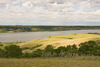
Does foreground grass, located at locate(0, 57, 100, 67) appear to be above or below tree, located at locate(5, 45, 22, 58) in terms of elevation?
above

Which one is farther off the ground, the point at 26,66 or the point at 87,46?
the point at 26,66

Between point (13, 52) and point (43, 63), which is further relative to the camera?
point (13, 52)

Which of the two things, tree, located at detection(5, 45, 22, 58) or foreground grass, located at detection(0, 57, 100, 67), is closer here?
foreground grass, located at detection(0, 57, 100, 67)

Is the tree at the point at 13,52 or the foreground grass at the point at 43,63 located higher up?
the foreground grass at the point at 43,63

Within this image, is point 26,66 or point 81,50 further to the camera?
point 81,50

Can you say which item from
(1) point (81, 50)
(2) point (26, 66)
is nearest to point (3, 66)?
(2) point (26, 66)

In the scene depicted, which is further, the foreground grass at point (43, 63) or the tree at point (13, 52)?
the tree at point (13, 52)

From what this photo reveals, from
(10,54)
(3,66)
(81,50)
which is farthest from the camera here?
(81,50)

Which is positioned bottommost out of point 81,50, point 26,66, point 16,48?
point 81,50

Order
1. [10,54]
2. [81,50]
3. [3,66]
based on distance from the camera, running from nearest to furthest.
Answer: [3,66] → [10,54] → [81,50]

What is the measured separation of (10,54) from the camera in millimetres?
30844

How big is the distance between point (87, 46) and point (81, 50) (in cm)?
326

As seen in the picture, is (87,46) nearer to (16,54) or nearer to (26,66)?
(16,54)

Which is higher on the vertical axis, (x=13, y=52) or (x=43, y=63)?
(x=43, y=63)
